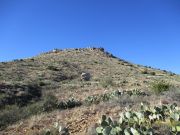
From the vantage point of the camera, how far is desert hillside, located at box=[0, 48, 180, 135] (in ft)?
50.8

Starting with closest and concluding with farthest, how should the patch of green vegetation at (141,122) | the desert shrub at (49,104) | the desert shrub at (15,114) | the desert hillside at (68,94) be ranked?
the patch of green vegetation at (141,122) < the desert hillside at (68,94) < the desert shrub at (15,114) < the desert shrub at (49,104)

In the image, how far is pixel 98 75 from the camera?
4741cm

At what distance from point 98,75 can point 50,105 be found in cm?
2632

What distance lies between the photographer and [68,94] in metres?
29.4

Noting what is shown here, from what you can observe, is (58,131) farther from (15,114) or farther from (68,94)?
(68,94)

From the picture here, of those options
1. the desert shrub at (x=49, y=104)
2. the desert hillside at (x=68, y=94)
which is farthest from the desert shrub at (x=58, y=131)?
the desert shrub at (x=49, y=104)

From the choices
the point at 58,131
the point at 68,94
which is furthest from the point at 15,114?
the point at 68,94

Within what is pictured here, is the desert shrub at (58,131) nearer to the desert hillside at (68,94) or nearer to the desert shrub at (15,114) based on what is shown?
the desert hillside at (68,94)

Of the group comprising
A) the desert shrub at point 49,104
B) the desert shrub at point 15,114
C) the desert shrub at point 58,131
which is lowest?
the desert shrub at point 58,131

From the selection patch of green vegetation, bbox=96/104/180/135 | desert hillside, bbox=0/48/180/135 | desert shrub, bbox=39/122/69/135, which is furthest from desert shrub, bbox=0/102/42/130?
patch of green vegetation, bbox=96/104/180/135

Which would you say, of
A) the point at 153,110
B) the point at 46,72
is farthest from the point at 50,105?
the point at 46,72

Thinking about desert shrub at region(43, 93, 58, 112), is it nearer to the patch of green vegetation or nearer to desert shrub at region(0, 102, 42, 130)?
desert shrub at region(0, 102, 42, 130)

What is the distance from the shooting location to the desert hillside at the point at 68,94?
1548 cm

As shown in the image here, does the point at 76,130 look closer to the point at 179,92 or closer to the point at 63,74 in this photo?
the point at 179,92
